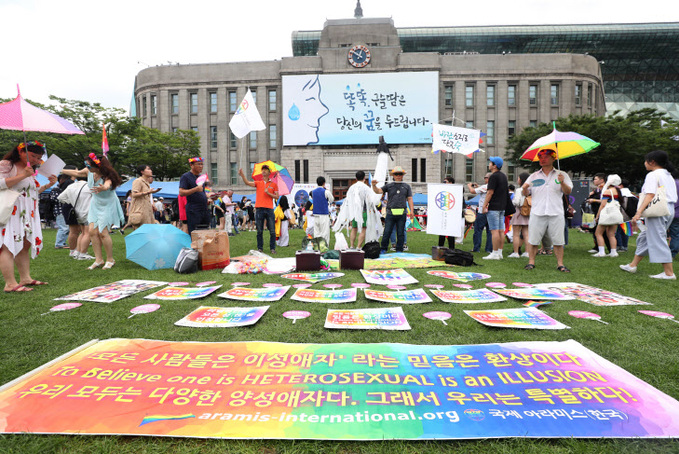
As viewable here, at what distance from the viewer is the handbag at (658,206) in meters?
4.89

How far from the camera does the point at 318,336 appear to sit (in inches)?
104

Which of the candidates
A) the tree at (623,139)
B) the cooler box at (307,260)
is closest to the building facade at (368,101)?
the tree at (623,139)

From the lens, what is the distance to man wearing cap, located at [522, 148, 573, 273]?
207 inches

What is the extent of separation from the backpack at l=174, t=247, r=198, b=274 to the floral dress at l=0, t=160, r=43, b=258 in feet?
5.50

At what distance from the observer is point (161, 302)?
3.64 m

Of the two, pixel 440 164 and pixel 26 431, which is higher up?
pixel 440 164

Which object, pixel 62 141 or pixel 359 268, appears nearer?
pixel 359 268

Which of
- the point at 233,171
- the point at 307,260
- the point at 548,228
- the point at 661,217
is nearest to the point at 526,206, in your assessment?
the point at 548,228

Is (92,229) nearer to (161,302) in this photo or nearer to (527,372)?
A: (161,302)

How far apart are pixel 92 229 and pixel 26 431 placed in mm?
4958

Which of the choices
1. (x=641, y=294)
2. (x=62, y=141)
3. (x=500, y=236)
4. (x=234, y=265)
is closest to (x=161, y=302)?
(x=234, y=265)

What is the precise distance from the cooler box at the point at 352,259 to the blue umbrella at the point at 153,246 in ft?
9.12

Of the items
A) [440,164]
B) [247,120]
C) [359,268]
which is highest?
[440,164]

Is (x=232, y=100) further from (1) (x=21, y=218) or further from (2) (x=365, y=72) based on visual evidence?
(1) (x=21, y=218)
